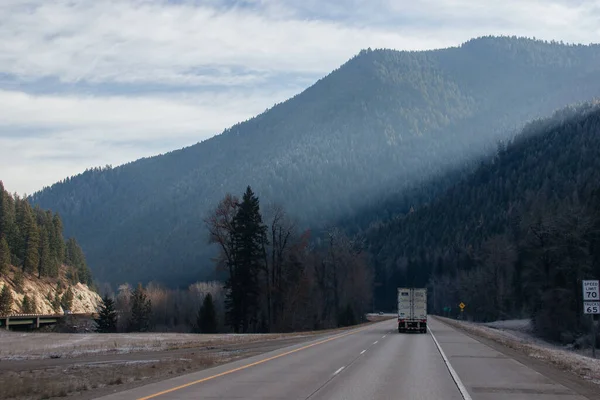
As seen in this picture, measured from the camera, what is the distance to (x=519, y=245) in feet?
287

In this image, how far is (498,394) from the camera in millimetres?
15961

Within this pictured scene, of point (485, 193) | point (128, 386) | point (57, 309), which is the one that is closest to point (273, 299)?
point (128, 386)

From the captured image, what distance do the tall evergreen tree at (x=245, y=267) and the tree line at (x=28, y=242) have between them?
59.4m

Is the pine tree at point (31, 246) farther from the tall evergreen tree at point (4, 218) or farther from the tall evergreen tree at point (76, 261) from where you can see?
the tall evergreen tree at point (76, 261)

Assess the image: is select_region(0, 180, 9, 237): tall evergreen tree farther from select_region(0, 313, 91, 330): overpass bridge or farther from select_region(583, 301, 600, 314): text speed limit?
select_region(583, 301, 600, 314): text speed limit

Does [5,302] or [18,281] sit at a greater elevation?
[18,281]

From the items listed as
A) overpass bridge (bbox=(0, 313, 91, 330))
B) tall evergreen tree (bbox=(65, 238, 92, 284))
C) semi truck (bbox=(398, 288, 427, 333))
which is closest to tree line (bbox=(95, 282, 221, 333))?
overpass bridge (bbox=(0, 313, 91, 330))

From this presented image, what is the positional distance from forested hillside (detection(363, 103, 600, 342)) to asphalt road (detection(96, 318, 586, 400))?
36.3 metres

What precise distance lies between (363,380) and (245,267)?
45.9m

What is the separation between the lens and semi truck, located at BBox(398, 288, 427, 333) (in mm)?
52844

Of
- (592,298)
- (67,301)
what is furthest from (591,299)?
(67,301)

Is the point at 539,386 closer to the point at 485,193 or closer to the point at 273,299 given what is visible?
the point at 273,299

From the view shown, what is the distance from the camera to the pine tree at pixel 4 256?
4259 inches

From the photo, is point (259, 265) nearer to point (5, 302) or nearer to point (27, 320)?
point (27, 320)
